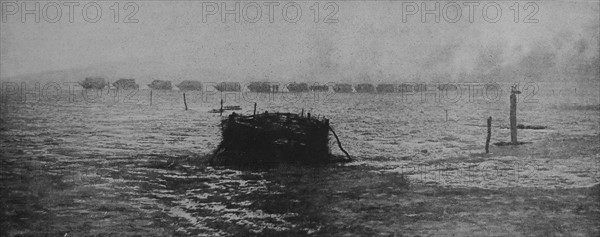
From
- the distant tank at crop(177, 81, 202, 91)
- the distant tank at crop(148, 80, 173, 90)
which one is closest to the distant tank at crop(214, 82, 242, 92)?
the distant tank at crop(177, 81, 202, 91)

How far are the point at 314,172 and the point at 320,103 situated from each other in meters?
0.51

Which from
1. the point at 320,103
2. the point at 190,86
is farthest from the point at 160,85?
the point at 320,103

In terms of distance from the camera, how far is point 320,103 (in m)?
4.04

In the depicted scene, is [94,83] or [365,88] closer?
[94,83]

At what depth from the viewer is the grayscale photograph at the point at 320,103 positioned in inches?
149

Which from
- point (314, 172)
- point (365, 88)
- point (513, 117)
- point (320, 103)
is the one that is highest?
point (365, 88)

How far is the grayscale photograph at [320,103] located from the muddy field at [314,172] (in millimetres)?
14

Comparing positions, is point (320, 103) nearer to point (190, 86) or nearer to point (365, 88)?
point (365, 88)

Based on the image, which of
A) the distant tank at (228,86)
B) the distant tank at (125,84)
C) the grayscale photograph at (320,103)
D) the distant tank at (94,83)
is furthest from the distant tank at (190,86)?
the distant tank at (94,83)

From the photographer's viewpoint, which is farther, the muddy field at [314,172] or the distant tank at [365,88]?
the distant tank at [365,88]

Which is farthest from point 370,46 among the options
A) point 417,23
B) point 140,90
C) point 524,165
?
point 140,90

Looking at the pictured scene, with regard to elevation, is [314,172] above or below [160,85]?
below

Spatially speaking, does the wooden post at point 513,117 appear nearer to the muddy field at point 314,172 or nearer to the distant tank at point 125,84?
the muddy field at point 314,172

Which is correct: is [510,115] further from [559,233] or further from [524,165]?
[559,233]
